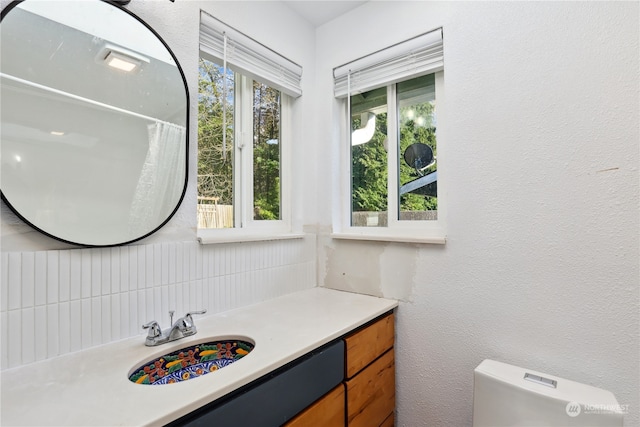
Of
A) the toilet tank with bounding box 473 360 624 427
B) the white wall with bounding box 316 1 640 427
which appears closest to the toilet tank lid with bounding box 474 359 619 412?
the toilet tank with bounding box 473 360 624 427

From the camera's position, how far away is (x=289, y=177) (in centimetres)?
200

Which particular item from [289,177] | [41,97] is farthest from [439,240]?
[41,97]

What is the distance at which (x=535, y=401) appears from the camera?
1.08 m

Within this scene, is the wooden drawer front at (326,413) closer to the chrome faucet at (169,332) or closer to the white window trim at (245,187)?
the chrome faucet at (169,332)

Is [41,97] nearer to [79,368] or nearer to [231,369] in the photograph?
[79,368]

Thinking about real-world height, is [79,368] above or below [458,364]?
above

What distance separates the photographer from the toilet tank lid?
103cm

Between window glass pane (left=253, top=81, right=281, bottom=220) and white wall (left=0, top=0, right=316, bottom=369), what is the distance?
0.14 meters

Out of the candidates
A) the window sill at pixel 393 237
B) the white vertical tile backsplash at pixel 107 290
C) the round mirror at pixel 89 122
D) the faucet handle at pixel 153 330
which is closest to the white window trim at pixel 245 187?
the white vertical tile backsplash at pixel 107 290

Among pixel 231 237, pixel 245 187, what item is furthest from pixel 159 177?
pixel 245 187

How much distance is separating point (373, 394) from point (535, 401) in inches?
24.9

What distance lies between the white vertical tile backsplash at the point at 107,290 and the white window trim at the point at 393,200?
2.05ft

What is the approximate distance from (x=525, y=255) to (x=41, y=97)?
1.84 metres

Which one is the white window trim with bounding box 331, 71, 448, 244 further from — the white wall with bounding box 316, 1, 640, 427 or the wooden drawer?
the wooden drawer
